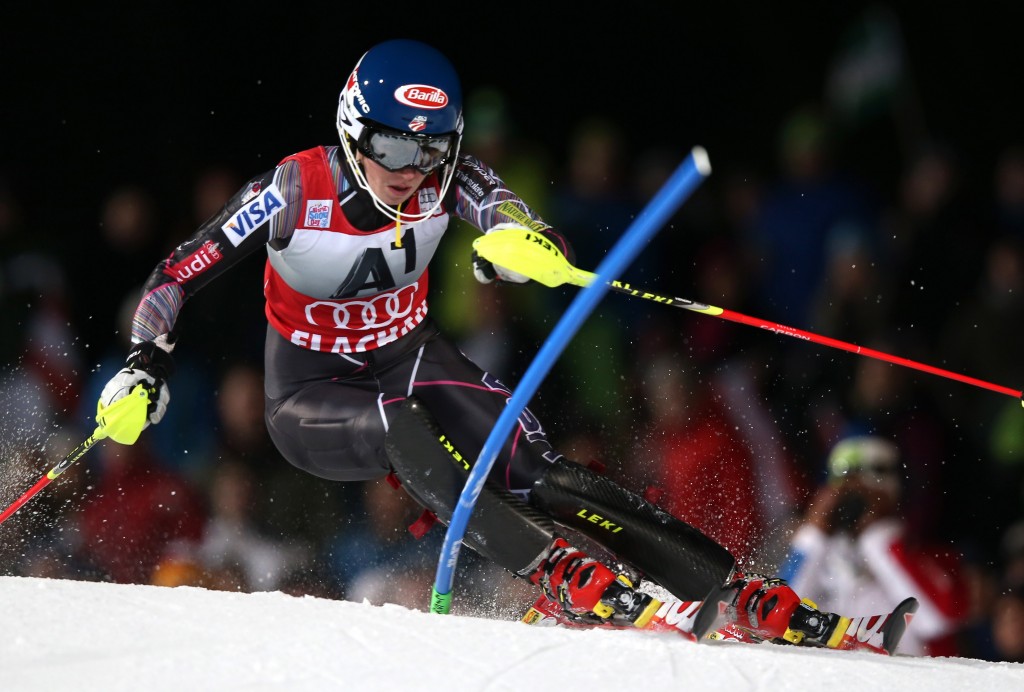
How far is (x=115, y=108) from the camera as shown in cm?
626

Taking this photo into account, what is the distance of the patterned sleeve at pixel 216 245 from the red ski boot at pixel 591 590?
130cm

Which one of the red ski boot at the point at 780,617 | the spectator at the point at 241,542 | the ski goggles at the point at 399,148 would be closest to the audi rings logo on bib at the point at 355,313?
the ski goggles at the point at 399,148

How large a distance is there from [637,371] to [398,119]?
2.59m

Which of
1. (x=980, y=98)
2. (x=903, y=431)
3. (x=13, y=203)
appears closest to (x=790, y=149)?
(x=980, y=98)

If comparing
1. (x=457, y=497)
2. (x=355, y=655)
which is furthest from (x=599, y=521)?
(x=355, y=655)

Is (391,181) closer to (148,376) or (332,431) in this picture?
(332,431)

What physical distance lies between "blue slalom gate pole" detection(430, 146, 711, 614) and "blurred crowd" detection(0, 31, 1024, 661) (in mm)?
2001

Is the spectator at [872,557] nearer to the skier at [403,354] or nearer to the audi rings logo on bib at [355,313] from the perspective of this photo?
the skier at [403,354]

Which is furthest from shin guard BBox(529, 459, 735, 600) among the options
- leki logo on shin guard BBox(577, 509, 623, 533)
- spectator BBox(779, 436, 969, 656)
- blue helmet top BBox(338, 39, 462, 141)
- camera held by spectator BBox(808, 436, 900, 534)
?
camera held by spectator BBox(808, 436, 900, 534)

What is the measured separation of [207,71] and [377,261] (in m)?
3.07

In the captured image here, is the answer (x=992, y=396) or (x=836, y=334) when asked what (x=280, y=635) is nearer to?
(x=836, y=334)

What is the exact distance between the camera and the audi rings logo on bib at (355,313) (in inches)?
150

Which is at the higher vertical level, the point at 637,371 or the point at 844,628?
the point at 844,628

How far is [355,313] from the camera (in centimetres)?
381
